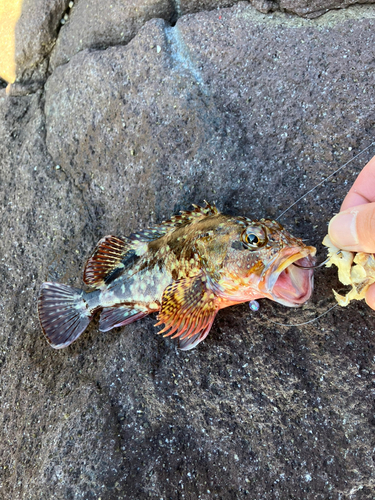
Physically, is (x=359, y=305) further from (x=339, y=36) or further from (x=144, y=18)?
(x=144, y=18)

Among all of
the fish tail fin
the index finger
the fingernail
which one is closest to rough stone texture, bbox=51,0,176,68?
the index finger

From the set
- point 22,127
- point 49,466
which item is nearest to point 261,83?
point 22,127

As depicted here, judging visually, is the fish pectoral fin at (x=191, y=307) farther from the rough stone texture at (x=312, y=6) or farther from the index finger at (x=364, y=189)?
the rough stone texture at (x=312, y=6)

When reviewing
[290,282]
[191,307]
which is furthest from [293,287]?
[191,307]

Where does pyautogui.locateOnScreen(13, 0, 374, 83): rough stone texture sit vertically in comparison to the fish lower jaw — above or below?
above

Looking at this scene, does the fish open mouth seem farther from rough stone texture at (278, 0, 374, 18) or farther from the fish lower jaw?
rough stone texture at (278, 0, 374, 18)

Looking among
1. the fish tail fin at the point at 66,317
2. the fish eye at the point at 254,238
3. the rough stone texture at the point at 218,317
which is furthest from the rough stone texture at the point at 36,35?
the fish eye at the point at 254,238
